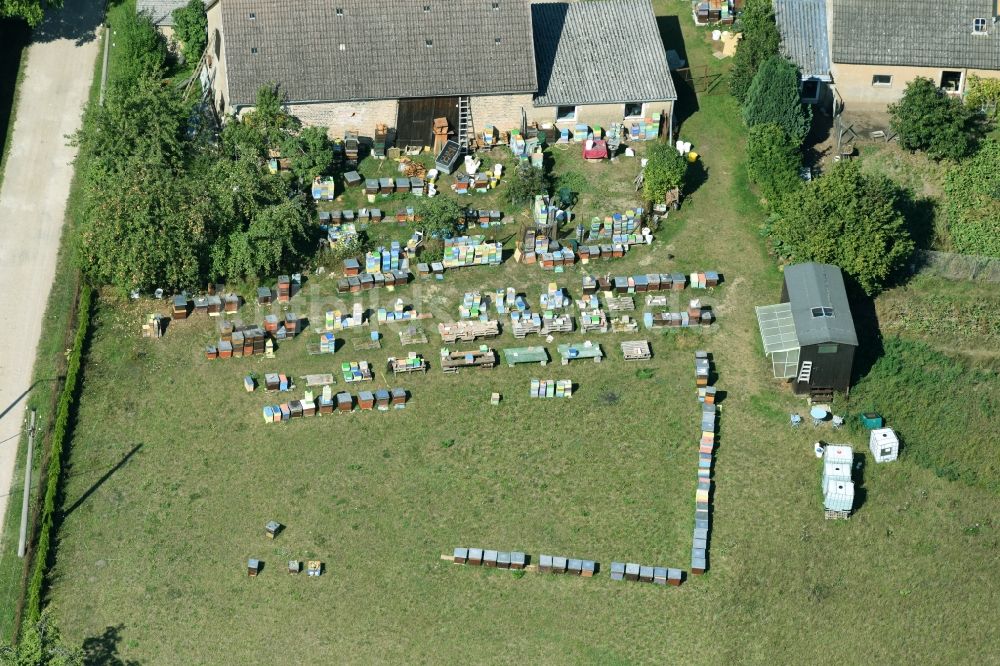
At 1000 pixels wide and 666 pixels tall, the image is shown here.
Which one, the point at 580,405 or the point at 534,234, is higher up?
the point at 534,234

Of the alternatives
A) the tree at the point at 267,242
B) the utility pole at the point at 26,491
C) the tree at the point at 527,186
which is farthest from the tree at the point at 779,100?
the utility pole at the point at 26,491

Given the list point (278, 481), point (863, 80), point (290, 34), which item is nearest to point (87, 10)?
Result: point (290, 34)

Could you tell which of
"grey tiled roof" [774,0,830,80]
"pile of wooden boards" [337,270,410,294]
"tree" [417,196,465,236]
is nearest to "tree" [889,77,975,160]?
"grey tiled roof" [774,0,830,80]

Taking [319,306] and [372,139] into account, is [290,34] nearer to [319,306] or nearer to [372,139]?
[372,139]

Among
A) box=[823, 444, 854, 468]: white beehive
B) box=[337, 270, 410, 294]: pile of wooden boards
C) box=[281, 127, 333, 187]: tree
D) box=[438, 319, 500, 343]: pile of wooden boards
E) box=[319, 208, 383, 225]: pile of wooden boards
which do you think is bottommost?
box=[823, 444, 854, 468]: white beehive

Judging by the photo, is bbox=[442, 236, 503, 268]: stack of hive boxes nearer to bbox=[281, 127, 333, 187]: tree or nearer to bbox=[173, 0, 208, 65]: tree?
bbox=[281, 127, 333, 187]: tree

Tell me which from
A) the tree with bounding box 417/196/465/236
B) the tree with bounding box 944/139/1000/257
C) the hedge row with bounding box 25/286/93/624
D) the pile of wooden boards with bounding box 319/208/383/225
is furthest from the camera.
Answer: the pile of wooden boards with bounding box 319/208/383/225
